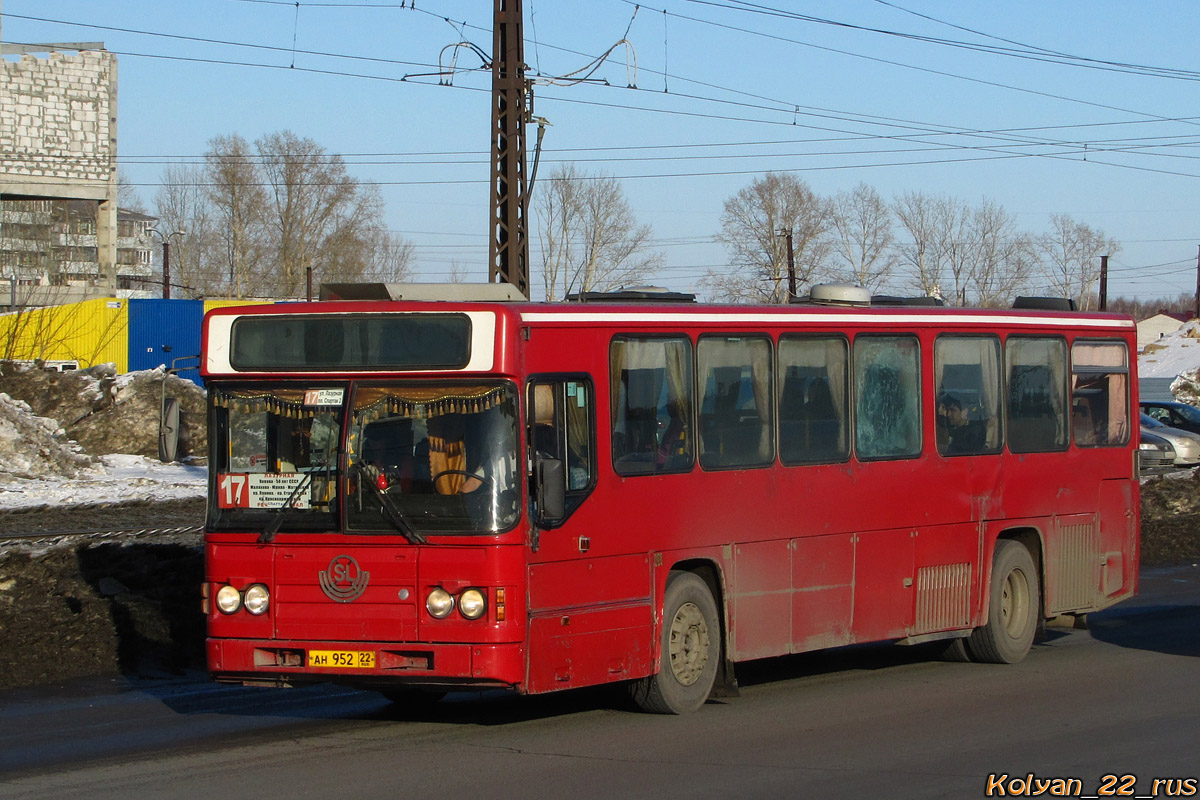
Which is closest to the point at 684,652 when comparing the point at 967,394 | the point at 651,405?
the point at 651,405

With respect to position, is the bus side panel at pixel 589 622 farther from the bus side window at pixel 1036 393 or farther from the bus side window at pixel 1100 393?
the bus side window at pixel 1100 393

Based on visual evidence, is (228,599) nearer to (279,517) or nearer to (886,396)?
(279,517)

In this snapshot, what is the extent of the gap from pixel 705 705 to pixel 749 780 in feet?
7.74

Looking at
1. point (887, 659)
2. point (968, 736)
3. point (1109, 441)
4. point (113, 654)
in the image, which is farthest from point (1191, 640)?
point (113, 654)

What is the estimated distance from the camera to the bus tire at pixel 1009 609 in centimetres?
1211

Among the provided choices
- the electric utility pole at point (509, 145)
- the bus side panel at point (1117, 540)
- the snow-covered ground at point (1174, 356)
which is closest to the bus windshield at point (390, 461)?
the bus side panel at point (1117, 540)

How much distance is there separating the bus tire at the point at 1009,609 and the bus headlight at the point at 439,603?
5620 mm

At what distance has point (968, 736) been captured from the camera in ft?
29.0

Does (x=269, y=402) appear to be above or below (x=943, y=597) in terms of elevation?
above

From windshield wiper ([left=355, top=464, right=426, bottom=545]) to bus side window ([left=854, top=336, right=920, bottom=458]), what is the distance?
Result: 158 inches

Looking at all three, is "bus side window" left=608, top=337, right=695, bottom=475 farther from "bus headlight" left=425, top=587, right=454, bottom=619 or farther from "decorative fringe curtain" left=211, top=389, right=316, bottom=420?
"decorative fringe curtain" left=211, top=389, right=316, bottom=420

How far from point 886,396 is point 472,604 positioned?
14.4 feet

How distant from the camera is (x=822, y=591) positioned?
10492 millimetres

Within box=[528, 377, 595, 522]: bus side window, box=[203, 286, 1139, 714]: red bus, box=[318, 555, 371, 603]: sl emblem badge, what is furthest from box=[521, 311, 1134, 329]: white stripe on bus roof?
box=[318, 555, 371, 603]: sl emblem badge
